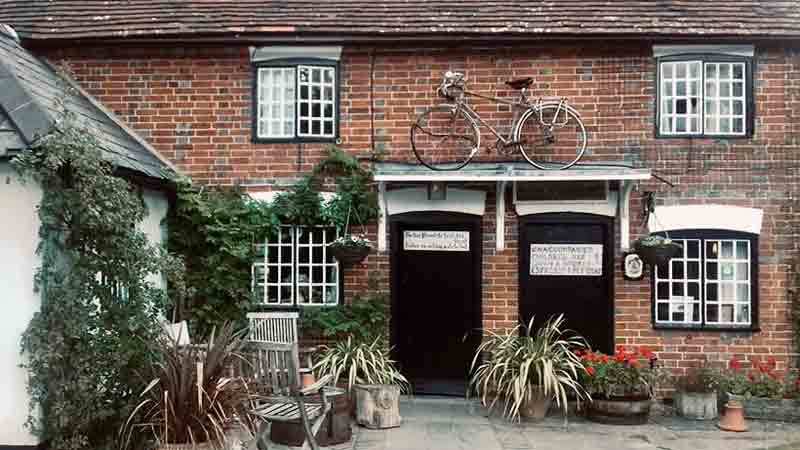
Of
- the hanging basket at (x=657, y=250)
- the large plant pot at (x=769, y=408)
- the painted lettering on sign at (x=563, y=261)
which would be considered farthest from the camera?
the painted lettering on sign at (x=563, y=261)

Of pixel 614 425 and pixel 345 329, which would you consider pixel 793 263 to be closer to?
pixel 614 425

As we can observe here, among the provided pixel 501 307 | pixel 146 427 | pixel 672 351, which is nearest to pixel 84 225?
pixel 146 427


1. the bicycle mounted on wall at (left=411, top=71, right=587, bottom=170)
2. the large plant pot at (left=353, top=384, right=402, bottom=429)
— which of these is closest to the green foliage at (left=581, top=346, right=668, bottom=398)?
the large plant pot at (left=353, top=384, right=402, bottom=429)

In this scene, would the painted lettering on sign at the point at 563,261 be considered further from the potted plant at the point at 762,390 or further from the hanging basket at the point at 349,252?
the hanging basket at the point at 349,252

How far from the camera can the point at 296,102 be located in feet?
29.2

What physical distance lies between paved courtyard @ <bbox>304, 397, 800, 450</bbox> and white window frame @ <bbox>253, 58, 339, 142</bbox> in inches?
148

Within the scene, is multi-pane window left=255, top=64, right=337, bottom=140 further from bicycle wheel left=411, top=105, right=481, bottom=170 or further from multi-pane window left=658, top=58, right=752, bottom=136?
multi-pane window left=658, top=58, right=752, bottom=136

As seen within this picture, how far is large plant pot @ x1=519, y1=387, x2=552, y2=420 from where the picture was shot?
784 cm

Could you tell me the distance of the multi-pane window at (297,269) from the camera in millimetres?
8906

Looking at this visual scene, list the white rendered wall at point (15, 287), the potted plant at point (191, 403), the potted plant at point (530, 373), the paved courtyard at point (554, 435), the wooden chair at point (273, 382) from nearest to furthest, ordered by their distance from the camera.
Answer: the potted plant at point (191, 403) < the white rendered wall at point (15, 287) < the wooden chair at point (273, 382) < the paved courtyard at point (554, 435) < the potted plant at point (530, 373)

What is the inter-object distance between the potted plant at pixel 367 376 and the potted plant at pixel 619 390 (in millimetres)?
2220

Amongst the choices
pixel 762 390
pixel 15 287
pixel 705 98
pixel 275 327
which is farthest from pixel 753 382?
pixel 15 287

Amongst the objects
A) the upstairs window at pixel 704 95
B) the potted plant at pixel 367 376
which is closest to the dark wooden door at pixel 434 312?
the potted plant at pixel 367 376

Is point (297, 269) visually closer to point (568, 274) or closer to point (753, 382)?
point (568, 274)
